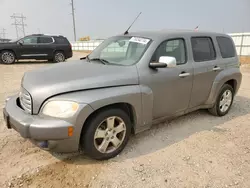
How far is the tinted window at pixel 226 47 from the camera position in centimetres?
427

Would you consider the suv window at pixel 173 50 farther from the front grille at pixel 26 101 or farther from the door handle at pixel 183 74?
the front grille at pixel 26 101

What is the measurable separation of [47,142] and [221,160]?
228 cm

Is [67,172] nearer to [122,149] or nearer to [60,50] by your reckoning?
[122,149]

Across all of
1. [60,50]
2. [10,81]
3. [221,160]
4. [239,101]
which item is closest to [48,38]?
[60,50]

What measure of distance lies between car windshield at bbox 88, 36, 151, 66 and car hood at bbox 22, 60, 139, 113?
0.22 metres

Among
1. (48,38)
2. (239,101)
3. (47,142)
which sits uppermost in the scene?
(48,38)

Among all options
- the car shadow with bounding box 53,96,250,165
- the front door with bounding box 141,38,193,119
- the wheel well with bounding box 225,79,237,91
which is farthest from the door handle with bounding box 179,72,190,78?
the wheel well with bounding box 225,79,237,91

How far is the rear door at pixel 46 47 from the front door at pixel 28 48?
0.78 feet

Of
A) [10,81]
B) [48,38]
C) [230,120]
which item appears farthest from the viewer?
[48,38]

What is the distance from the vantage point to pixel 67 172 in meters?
2.62

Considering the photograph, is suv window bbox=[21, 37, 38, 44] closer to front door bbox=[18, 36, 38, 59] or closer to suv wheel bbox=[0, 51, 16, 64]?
front door bbox=[18, 36, 38, 59]

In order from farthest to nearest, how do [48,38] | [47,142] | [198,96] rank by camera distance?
[48,38] → [198,96] → [47,142]

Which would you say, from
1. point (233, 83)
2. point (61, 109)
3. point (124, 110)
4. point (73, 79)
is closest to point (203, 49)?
point (233, 83)

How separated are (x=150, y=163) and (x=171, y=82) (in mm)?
1254
